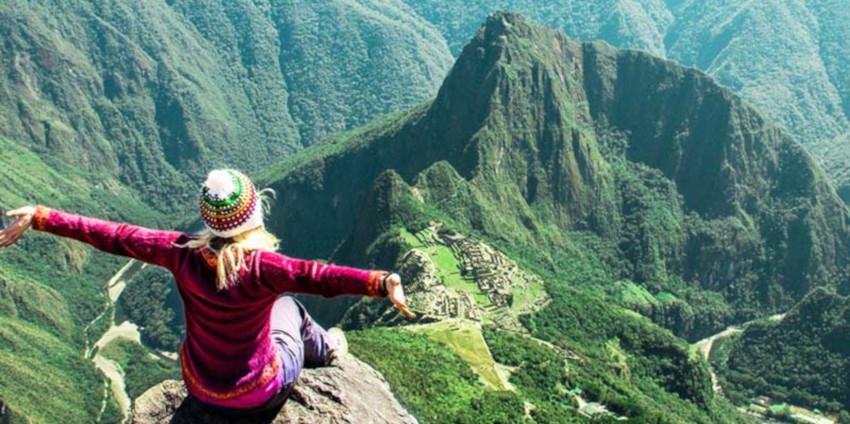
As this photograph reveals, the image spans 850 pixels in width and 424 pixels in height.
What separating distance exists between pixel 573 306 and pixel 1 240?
75.4 meters

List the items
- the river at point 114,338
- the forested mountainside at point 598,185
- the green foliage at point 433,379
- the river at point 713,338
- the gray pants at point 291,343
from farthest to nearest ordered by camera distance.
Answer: the forested mountainside at point 598,185 → the river at point 713,338 → the river at point 114,338 → the green foliage at point 433,379 → the gray pants at point 291,343

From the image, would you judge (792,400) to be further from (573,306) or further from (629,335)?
(573,306)

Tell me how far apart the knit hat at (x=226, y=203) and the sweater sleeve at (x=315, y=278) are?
557 millimetres

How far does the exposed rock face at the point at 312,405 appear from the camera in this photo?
1239cm

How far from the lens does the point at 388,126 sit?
510 feet

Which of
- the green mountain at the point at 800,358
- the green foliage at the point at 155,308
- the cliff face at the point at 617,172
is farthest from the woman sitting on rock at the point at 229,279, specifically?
the green foliage at the point at 155,308

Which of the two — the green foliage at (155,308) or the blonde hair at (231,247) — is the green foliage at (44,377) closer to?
the green foliage at (155,308)

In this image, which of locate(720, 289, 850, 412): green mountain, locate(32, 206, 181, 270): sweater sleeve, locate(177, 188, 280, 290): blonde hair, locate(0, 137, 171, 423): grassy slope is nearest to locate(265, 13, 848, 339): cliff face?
locate(720, 289, 850, 412): green mountain

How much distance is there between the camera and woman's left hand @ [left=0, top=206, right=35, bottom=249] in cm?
1034

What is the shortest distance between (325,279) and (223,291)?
1472 mm

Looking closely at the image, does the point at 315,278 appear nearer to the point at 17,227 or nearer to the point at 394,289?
the point at 394,289

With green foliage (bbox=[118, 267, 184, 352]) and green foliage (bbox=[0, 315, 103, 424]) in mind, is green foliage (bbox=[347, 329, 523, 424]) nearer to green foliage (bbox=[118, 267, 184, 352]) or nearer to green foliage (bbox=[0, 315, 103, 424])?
green foliage (bbox=[0, 315, 103, 424])

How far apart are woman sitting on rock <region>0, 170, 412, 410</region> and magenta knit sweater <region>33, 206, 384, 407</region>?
12 millimetres

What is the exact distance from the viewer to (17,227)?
1055 cm
